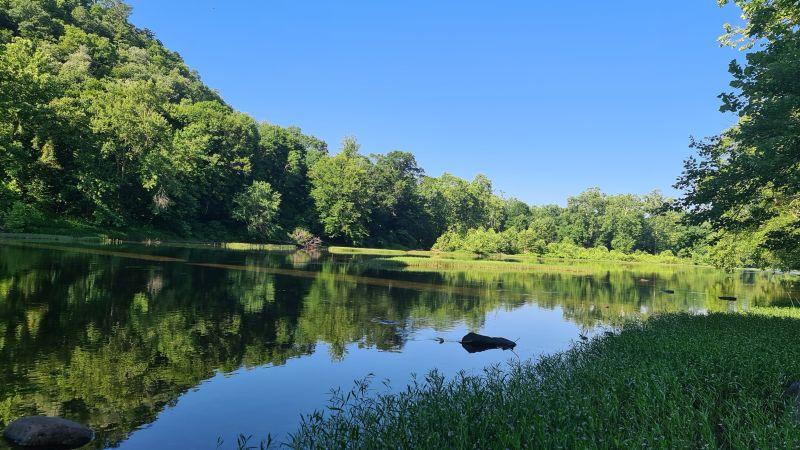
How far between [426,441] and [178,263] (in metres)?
41.8

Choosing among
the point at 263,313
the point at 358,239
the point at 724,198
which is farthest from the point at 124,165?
the point at 724,198

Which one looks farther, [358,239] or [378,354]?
[358,239]

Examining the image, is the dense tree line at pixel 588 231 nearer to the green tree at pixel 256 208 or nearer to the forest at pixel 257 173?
the forest at pixel 257 173

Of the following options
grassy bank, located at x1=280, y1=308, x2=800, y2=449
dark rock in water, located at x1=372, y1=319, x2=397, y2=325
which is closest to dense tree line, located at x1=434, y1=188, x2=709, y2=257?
dark rock in water, located at x1=372, y1=319, x2=397, y2=325

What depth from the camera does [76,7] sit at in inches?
4614

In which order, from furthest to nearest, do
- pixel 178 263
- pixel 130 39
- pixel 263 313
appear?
pixel 130 39, pixel 178 263, pixel 263 313

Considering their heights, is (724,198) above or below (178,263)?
above

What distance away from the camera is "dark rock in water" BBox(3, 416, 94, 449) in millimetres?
8750

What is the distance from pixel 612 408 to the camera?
28.3ft

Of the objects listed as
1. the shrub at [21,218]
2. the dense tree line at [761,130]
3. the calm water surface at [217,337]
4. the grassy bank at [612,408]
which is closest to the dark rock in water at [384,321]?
→ the calm water surface at [217,337]

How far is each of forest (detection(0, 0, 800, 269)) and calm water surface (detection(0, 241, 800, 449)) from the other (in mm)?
10219

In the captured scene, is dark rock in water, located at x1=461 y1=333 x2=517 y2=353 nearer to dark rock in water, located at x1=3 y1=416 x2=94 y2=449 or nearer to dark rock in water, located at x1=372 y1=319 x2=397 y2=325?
dark rock in water, located at x1=372 y1=319 x2=397 y2=325

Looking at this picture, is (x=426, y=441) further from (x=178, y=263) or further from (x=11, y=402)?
(x=178, y=263)

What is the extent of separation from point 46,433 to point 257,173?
10407 cm
